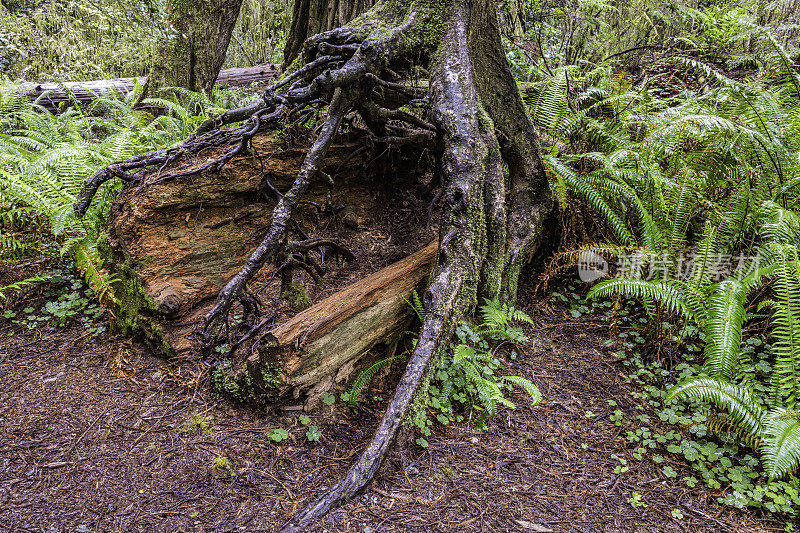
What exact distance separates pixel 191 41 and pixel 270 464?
6.04 metres

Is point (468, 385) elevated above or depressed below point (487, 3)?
below

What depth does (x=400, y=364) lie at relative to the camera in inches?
127

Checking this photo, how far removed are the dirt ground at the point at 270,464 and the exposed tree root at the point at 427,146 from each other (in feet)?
1.02

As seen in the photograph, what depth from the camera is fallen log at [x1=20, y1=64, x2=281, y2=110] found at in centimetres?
686

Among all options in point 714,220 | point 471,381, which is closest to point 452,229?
point 471,381

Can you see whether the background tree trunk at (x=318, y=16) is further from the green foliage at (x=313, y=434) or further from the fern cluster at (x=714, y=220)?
the green foliage at (x=313, y=434)

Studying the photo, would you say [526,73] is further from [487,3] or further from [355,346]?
[355,346]

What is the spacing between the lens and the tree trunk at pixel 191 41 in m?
6.08

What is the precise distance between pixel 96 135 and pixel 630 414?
7.27m

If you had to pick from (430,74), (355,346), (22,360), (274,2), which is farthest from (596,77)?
(274,2)

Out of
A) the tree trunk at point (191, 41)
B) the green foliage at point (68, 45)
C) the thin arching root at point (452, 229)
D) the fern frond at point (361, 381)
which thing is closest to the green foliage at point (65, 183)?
the tree trunk at point (191, 41)

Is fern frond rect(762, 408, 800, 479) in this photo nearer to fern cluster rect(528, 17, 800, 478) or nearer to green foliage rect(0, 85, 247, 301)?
fern cluster rect(528, 17, 800, 478)

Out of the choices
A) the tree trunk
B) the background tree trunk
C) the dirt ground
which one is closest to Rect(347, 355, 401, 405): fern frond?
the dirt ground

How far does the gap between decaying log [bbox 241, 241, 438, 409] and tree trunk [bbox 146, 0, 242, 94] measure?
4.94m
